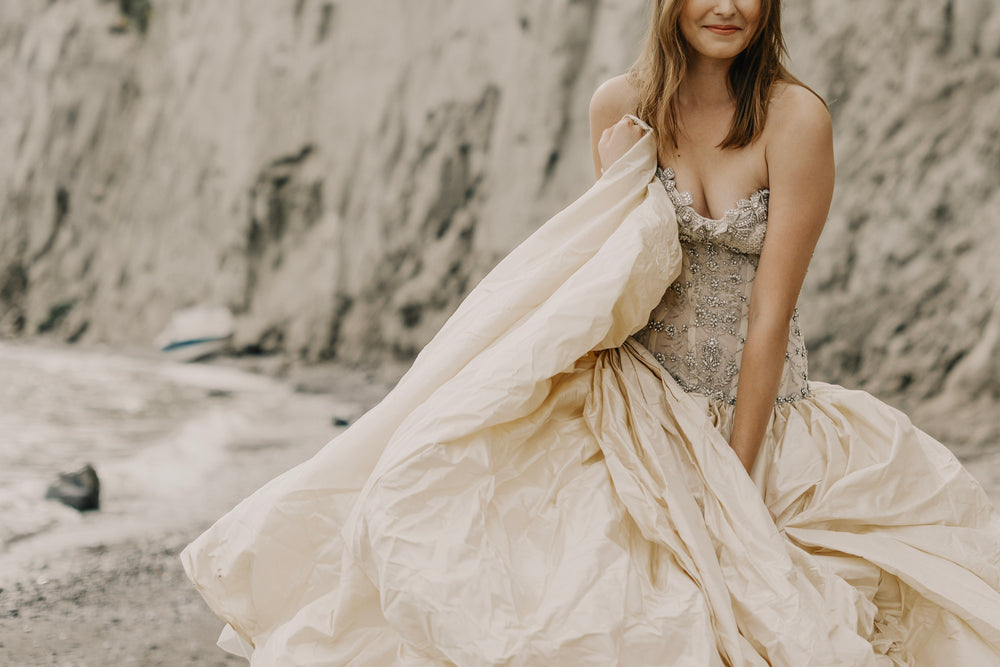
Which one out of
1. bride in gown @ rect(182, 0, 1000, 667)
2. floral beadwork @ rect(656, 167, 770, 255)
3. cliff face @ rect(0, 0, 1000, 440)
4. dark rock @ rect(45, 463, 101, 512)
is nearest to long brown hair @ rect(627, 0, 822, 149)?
bride in gown @ rect(182, 0, 1000, 667)

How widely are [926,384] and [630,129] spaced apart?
11.6ft

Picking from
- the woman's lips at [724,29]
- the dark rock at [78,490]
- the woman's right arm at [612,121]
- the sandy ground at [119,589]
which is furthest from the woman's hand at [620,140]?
the dark rock at [78,490]

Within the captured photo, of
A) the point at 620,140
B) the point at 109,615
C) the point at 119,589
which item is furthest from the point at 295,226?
the point at 620,140

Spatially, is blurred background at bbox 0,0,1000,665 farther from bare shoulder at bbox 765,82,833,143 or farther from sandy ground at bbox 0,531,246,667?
bare shoulder at bbox 765,82,833,143

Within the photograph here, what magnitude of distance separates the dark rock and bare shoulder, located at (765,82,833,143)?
3279 mm

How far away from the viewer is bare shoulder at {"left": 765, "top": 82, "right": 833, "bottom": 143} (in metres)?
1.78

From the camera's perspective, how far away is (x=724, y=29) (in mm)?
1826

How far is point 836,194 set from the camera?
5672 mm

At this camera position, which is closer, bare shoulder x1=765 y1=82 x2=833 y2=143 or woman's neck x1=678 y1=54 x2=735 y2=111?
bare shoulder x1=765 y1=82 x2=833 y2=143

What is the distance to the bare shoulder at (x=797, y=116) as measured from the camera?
70.0 inches

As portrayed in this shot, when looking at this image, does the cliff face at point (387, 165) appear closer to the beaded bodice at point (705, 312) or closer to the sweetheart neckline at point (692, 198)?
the beaded bodice at point (705, 312)

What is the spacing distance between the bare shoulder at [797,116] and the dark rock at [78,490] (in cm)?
328

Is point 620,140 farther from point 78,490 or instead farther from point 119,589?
point 78,490

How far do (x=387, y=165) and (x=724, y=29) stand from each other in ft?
22.7
